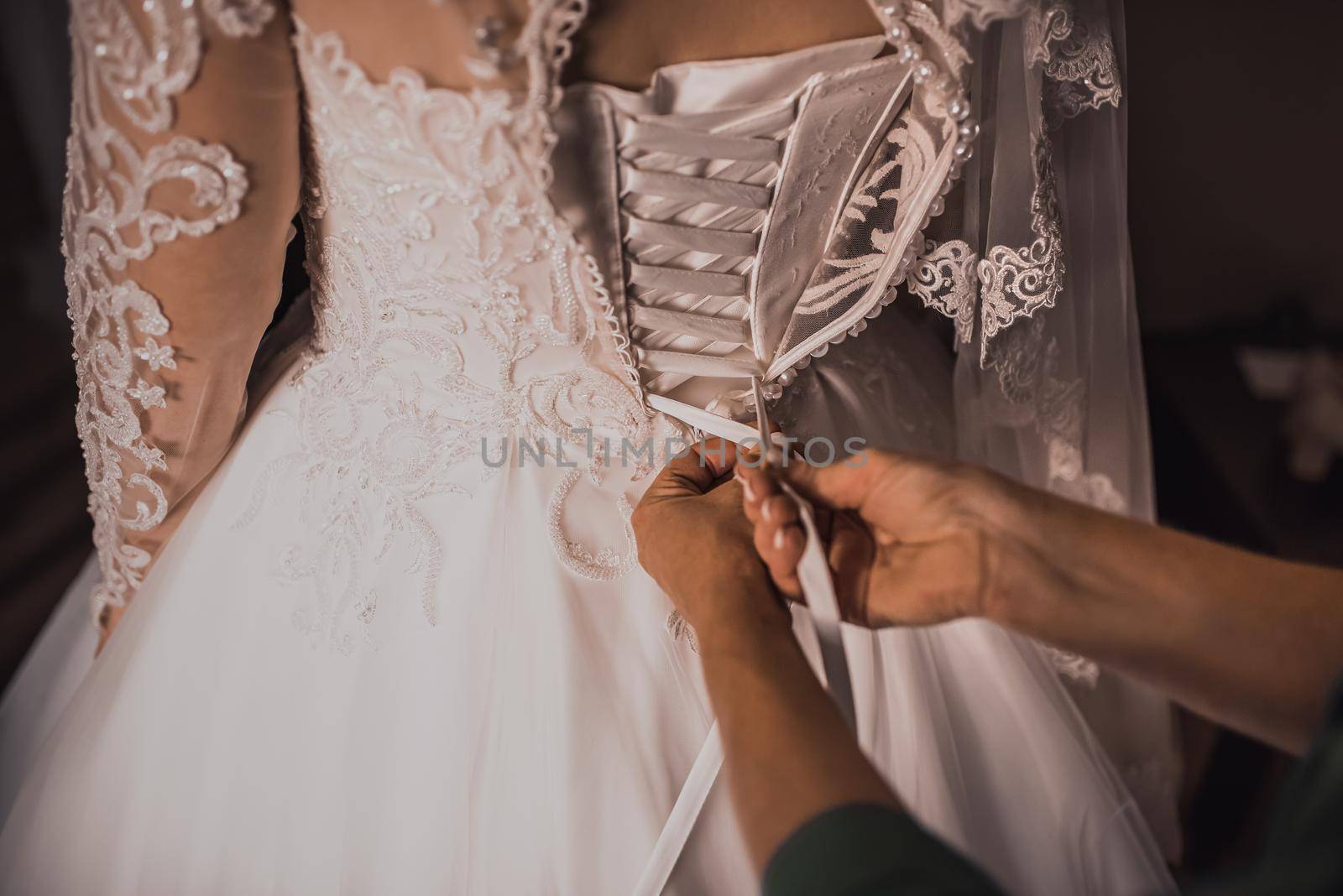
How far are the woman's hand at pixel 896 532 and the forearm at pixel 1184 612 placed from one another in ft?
0.06

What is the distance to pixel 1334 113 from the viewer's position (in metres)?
1.52

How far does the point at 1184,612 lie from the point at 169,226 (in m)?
0.78

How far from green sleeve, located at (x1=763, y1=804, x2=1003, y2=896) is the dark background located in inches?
44.1

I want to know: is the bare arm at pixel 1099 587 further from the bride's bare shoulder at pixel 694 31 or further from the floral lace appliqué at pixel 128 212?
the floral lace appliqué at pixel 128 212

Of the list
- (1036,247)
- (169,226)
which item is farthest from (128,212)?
(1036,247)

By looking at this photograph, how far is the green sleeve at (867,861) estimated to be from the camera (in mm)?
391

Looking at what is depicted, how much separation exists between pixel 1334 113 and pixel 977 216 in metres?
1.27

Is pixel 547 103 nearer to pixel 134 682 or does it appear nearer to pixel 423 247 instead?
pixel 423 247

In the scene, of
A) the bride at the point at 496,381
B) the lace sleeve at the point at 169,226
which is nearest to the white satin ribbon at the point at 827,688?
the bride at the point at 496,381

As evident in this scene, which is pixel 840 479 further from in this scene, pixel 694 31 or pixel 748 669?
pixel 694 31

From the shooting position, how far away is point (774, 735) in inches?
19.2

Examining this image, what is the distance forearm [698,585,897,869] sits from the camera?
0.45m

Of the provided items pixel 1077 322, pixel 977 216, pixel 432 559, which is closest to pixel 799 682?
pixel 432 559

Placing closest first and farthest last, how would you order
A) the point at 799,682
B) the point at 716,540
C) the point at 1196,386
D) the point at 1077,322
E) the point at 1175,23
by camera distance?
the point at 799,682
the point at 716,540
the point at 1077,322
the point at 1175,23
the point at 1196,386
